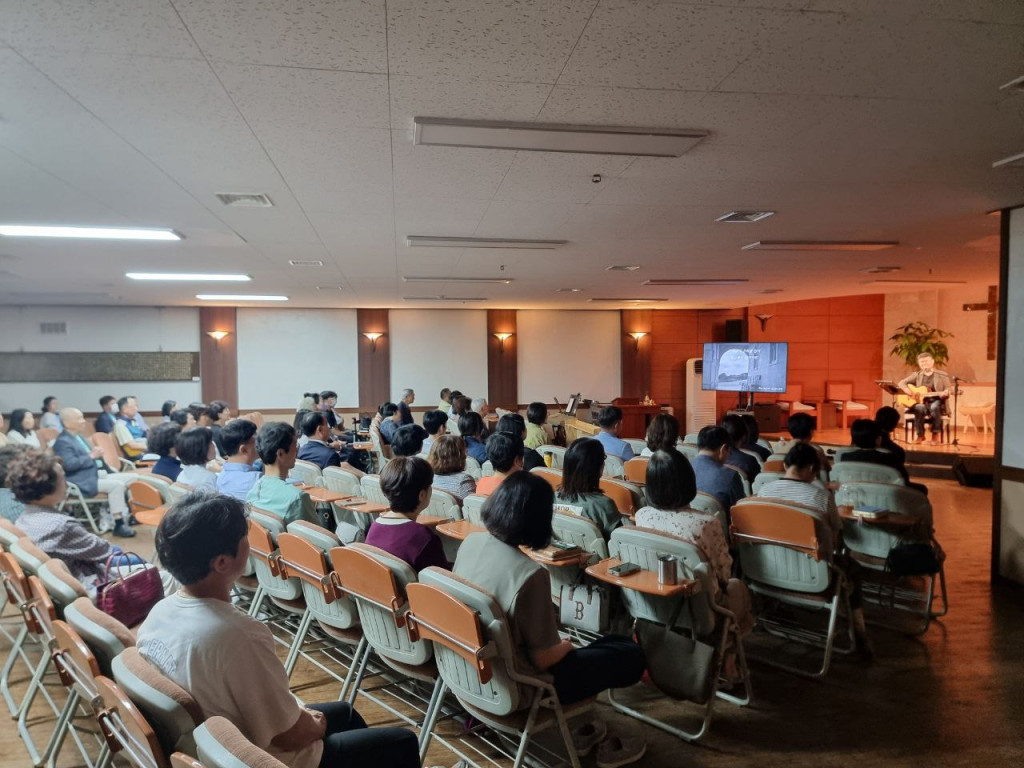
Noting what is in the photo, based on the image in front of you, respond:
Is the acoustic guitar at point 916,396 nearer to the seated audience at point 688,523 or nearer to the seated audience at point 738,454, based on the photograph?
the seated audience at point 738,454

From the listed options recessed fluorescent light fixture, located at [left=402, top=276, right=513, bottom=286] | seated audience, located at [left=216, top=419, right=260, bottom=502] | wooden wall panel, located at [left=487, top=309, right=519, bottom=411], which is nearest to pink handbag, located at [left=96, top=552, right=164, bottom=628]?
seated audience, located at [left=216, top=419, right=260, bottom=502]

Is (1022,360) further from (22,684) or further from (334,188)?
(22,684)

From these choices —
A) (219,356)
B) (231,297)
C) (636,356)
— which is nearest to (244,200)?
(231,297)

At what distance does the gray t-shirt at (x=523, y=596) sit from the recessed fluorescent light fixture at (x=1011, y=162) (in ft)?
12.9

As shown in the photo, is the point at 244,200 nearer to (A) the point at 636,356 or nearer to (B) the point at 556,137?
(B) the point at 556,137

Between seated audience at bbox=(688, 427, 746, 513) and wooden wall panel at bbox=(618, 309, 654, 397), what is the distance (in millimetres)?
11625

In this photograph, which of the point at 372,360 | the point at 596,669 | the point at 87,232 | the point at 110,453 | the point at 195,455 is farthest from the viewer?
the point at 372,360

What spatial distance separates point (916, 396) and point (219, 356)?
15056 mm

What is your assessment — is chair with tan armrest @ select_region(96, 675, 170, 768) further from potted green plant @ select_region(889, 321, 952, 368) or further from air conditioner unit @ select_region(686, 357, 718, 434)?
potted green plant @ select_region(889, 321, 952, 368)

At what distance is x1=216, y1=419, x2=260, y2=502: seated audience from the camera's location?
455 cm

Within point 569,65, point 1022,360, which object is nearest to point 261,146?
point 569,65

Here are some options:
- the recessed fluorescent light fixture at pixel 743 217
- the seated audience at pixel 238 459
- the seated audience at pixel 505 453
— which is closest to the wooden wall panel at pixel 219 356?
the seated audience at pixel 238 459

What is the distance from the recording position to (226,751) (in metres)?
1.31

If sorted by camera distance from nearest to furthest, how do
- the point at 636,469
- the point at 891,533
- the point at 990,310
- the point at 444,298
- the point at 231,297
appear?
the point at 891,533 < the point at 636,469 < the point at 231,297 < the point at 444,298 < the point at 990,310
